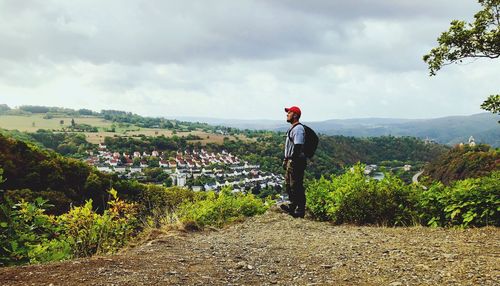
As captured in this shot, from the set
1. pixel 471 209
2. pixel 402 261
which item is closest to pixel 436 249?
pixel 402 261

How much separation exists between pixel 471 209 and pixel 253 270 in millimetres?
4273

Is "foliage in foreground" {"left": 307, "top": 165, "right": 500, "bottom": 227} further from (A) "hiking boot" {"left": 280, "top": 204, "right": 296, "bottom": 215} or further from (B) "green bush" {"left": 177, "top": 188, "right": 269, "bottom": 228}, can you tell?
(B) "green bush" {"left": 177, "top": 188, "right": 269, "bottom": 228}

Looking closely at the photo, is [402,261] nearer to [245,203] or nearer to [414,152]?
[245,203]

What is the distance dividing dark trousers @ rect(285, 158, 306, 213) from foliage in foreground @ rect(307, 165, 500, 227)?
431 mm

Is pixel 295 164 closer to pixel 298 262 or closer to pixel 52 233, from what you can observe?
pixel 298 262

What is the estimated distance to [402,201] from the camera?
8.28 m

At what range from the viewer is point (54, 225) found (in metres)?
6.89

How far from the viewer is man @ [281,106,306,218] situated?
899 centimetres

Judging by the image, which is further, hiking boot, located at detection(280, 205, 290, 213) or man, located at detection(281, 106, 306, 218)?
hiking boot, located at detection(280, 205, 290, 213)

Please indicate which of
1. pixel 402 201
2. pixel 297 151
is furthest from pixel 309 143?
pixel 402 201

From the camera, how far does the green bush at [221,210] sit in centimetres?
873

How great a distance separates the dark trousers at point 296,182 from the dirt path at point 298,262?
1.97 meters

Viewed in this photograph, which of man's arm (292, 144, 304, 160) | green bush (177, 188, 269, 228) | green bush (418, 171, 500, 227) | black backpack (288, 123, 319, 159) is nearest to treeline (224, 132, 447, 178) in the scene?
green bush (177, 188, 269, 228)

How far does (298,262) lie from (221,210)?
4.34 m
